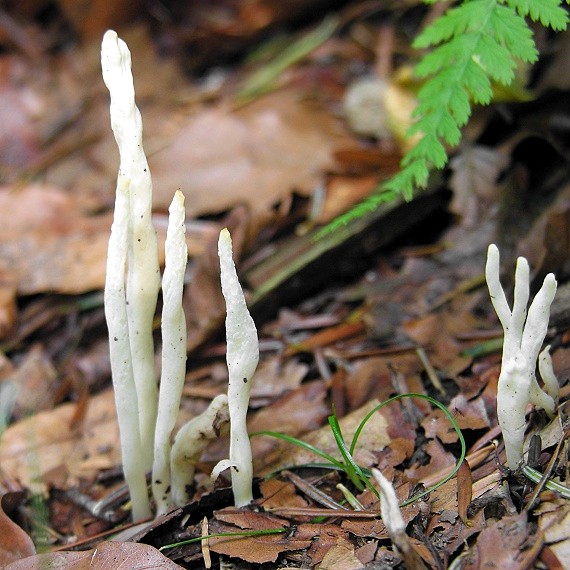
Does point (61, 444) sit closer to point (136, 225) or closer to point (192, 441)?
point (192, 441)

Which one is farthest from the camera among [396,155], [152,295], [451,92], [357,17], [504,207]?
[357,17]

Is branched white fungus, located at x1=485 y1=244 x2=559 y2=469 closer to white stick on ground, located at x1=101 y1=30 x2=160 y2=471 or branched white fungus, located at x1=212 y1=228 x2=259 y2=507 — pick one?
branched white fungus, located at x1=212 y1=228 x2=259 y2=507

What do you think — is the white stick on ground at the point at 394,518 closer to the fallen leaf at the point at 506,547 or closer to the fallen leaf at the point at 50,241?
the fallen leaf at the point at 506,547

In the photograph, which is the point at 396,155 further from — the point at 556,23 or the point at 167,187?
the point at 556,23

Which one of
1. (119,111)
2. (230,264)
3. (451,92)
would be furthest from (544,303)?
(119,111)

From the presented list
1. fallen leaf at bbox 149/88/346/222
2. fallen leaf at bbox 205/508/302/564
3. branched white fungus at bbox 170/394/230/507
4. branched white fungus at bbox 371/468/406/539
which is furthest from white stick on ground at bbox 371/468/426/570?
fallen leaf at bbox 149/88/346/222

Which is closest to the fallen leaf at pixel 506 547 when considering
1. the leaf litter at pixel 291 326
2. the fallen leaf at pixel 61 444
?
the leaf litter at pixel 291 326
